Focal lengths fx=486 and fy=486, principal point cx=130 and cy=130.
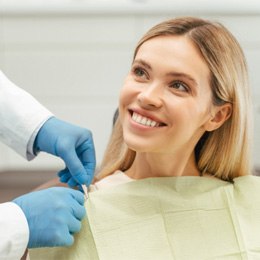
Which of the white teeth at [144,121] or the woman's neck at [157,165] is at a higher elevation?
the white teeth at [144,121]

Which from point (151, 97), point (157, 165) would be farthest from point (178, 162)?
point (151, 97)

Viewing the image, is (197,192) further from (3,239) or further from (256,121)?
(256,121)

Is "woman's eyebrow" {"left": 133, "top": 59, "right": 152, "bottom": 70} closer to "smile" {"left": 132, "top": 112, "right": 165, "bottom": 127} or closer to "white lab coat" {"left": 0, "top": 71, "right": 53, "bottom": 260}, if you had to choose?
"smile" {"left": 132, "top": 112, "right": 165, "bottom": 127}

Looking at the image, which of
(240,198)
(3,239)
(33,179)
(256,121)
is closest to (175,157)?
(240,198)

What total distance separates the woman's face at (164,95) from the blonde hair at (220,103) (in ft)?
0.10

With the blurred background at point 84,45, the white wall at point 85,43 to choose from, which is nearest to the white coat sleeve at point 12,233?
the blurred background at point 84,45

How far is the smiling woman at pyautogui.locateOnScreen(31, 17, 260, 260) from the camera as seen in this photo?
132cm

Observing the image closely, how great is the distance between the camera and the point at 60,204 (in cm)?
122

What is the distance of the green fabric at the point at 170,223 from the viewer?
1.30 meters

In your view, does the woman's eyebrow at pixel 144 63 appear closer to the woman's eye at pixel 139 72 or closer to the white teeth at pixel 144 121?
the woman's eye at pixel 139 72

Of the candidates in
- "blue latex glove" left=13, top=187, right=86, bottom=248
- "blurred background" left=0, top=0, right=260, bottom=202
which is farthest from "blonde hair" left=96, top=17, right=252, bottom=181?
"blurred background" left=0, top=0, right=260, bottom=202

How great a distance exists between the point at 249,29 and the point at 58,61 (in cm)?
120

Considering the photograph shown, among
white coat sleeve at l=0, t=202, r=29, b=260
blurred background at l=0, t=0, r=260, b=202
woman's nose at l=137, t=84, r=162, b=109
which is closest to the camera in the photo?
white coat sleeve at l=0, t=202, r=29, b=260

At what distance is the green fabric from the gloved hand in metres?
0.08
